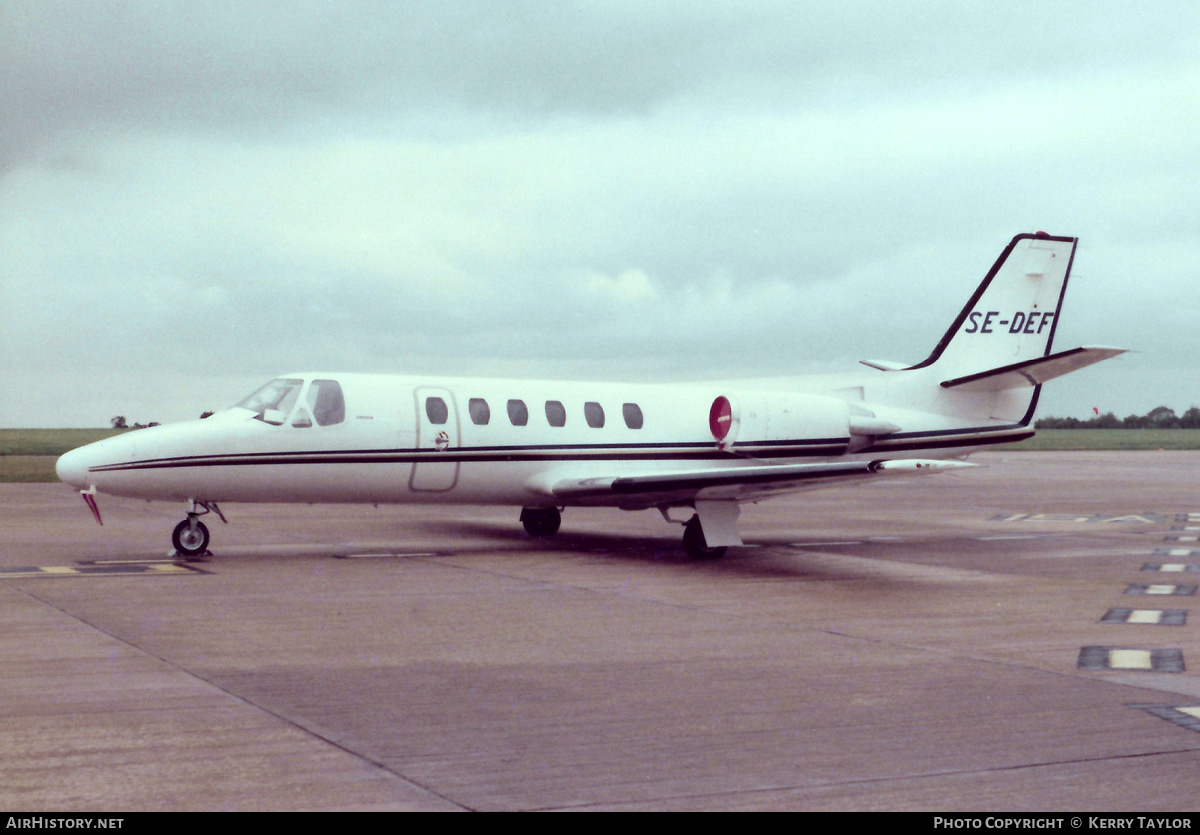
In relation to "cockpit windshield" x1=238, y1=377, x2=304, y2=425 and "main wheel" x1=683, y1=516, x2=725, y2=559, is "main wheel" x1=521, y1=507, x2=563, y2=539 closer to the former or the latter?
"main wheel" x1=683, y1=516, x2=725, y2=559

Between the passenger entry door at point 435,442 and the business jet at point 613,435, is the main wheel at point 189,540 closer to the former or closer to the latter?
the business jet at point 613,435

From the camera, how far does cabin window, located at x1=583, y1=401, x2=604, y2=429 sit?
1903 cm

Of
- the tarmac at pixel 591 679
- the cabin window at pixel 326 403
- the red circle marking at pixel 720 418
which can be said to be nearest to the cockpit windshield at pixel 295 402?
the cabin window at pixel 326 403

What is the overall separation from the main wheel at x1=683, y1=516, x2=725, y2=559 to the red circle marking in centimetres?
249

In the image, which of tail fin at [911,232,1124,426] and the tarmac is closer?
the tarmac

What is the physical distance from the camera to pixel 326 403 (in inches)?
657

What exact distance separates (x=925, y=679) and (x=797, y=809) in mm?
3479

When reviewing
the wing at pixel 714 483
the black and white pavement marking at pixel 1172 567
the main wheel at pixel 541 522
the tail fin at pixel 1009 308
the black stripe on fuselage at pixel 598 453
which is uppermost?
the tail fin at pixel 1009 308

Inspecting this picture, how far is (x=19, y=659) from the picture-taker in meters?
9.02

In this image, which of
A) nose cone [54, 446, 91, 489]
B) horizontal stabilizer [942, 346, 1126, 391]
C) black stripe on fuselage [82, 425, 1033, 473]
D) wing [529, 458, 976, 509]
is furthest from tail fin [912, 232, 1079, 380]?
nose cone [54, 446, 91, 489]

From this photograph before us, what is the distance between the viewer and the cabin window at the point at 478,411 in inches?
701

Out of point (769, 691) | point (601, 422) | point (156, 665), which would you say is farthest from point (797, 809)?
point (601, 422)

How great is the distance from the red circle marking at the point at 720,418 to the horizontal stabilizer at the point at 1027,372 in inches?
179

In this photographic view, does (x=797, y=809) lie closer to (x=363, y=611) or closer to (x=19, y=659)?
(x=19, y=659)
